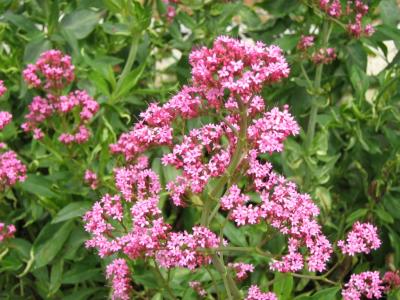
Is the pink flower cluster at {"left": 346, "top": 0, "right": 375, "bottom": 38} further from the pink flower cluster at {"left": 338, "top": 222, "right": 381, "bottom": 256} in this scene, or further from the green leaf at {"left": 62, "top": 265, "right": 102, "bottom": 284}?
the green leaf at {"left": 62, "top": 265, "right": 102, "bottom": 284}

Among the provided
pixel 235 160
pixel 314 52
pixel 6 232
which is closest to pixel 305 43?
pixel 314 52

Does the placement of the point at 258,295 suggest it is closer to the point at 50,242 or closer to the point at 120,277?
the point at 120,277

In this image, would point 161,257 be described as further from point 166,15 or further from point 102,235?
point 166,15

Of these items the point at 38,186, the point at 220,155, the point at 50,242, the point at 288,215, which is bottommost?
the point at 50,242

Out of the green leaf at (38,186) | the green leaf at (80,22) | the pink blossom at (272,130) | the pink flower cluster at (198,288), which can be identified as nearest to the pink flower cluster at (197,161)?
the pink blossom at (272,130)

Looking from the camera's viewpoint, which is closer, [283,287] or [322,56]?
[283,287]

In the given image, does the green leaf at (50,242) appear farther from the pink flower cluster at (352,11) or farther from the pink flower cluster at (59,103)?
the pink flower cluster at (352,11)

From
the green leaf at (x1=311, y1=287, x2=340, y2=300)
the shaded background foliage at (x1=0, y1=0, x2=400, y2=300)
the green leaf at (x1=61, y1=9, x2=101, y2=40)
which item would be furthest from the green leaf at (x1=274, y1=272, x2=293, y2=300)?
the green leaf at (x1=61, y1=9, x2=101, y2=40)
